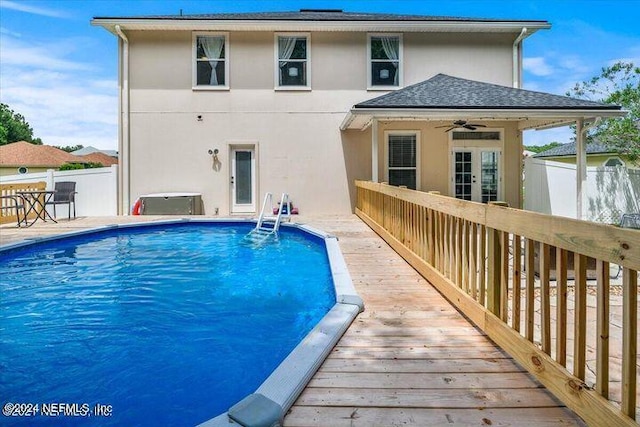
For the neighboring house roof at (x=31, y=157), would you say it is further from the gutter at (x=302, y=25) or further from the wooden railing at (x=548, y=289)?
the wooden railing at (x=548, y=289)

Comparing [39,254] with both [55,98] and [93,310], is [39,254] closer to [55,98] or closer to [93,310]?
[93,310]

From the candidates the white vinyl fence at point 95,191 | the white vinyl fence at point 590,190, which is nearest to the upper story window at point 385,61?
the white vinyl fence at point 590,190

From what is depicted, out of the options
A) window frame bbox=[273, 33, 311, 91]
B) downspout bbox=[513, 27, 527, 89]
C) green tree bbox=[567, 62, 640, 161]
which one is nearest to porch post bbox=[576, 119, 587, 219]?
downspout bbox=[513, 27, 527, 89]

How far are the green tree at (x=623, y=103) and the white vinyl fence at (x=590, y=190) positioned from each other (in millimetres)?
2376

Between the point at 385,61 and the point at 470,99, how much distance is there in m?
3.55

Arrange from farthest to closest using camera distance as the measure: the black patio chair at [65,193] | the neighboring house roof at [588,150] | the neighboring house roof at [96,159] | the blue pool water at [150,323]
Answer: the neighboring house roof at [96,159] < the neighboring house roof at [588,150] < the black patio chair at [65,193] < the blue pool water at [150,323]

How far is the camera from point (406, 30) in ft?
35.5

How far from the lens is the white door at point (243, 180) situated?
10953 millimetres

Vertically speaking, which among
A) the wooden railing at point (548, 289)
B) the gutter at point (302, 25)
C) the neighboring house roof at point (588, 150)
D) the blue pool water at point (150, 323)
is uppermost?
the gutter at point (302, 25)

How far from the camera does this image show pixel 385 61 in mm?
11055

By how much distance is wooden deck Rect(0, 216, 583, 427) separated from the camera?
1715 mm

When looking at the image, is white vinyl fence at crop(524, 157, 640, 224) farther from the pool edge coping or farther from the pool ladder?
the pool edge coping

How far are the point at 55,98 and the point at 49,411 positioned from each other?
4106cm

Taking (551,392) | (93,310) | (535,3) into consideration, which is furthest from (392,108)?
(535,3)
